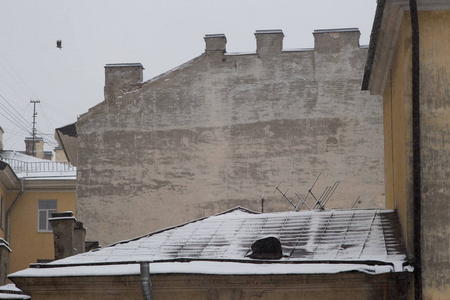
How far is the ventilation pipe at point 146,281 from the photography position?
11562mm

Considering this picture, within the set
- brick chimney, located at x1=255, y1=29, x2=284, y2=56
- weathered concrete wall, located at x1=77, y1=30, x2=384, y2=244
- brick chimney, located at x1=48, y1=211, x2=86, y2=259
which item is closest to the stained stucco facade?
brick chimney, located at x1=48, y1=211, x2=86, y2=259

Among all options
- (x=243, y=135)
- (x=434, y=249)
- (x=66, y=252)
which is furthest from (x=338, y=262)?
(x=243, y=135)

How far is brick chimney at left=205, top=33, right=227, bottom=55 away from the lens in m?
26.1

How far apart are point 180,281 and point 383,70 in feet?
14.9

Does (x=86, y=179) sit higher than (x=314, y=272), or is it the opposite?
(x=86, y=179)

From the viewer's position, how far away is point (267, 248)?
1182 centimetres

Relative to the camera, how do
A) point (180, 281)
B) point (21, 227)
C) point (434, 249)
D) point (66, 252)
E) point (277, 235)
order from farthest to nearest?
point (21, 227) → point (66, 252) → point (277, 235) → point (180, 281) → point (434, 249)

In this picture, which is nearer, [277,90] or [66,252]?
[66,252]

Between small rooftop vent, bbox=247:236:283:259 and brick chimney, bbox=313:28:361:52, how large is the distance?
1462cm

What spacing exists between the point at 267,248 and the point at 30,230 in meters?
25.6

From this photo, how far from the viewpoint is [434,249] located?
10.9 m

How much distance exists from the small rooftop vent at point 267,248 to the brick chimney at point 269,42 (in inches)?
579

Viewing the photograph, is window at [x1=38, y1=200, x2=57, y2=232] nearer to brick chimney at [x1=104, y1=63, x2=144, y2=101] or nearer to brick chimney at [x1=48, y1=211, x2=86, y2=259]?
brick chimney at [x1=104, y1=63, x2=144, y2=101]

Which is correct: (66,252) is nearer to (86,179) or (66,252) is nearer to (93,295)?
(93,295)
